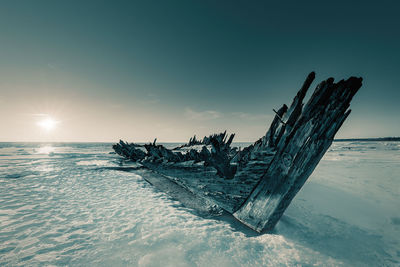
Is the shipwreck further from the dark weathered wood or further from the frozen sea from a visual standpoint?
the frozen sea

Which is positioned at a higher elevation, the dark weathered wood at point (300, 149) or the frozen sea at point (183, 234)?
the dark weathered wood at point (300, 149)

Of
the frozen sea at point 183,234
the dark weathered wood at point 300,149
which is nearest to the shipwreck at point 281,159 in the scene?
the dark weathered wood at point 300,149

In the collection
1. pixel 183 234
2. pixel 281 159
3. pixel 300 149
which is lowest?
pixel 183 234

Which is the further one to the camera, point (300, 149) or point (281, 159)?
point (281, 159)

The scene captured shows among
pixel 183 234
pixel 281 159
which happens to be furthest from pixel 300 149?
pixel 183 234

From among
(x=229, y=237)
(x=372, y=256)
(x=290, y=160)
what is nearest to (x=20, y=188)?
(x=229, y=237)

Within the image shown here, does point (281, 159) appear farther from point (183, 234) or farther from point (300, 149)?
point (183, 234)

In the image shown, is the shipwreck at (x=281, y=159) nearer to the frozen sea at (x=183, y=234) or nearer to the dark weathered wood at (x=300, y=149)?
the dark weathered wood at (x=300, y=149)

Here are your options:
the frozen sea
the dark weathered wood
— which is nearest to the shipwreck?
the dark weathered wood

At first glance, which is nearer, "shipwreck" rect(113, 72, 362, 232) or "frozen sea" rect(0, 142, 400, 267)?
"shipwreck" rect(113, 72, 362, 232)

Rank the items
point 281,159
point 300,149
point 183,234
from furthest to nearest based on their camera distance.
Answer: point 183,234 → point 281,159 → point 300,149

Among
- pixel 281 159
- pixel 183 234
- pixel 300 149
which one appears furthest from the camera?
pixel 183 234

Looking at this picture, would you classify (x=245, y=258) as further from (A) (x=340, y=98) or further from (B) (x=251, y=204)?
(A) (x=340, y=98)

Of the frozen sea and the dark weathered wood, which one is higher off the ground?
the dark weathered wood
